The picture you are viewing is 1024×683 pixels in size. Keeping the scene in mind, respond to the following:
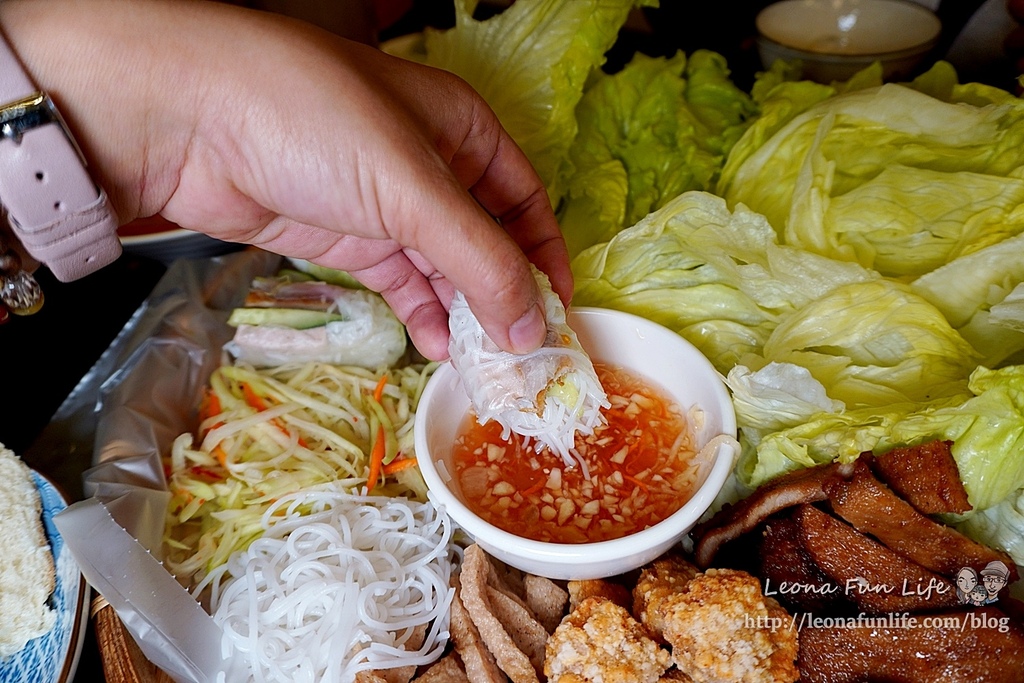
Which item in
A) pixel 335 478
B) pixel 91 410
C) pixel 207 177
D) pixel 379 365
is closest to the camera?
pixel 207 177

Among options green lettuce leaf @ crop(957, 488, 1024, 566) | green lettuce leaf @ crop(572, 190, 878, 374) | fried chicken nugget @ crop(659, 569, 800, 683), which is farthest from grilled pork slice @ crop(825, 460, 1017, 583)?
green lettuce leaf @ crop(572, 190, 878, 374)

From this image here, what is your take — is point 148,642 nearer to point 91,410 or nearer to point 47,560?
point 47,560

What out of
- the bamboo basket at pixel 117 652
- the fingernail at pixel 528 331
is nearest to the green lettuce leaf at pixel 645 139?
the fingernail at pixel 528 331

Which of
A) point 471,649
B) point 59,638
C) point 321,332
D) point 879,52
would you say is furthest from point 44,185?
point 879,52

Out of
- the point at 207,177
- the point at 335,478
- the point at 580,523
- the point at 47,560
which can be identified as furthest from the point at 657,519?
the point at 47,560

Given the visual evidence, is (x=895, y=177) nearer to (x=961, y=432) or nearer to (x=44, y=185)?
(x=961, y=432)

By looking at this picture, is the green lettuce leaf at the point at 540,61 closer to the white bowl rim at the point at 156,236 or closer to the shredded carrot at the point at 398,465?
the shredded carrot at the point at 398,465
